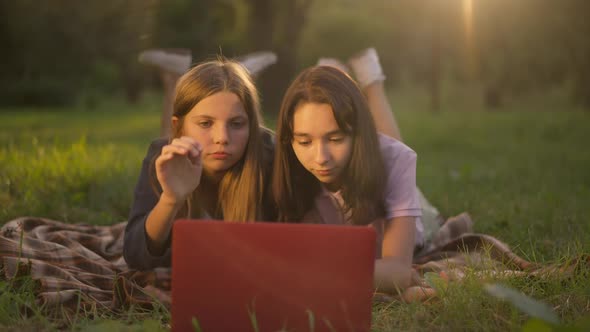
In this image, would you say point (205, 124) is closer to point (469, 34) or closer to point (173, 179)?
point (173, 179)

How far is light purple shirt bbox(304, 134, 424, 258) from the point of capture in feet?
8.91

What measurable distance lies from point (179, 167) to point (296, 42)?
31.9ft

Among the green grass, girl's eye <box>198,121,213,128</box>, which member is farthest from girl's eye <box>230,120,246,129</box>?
the green grass

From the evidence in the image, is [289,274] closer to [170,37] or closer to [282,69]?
[282,69]

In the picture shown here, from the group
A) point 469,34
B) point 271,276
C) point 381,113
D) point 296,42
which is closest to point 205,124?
point 271,276

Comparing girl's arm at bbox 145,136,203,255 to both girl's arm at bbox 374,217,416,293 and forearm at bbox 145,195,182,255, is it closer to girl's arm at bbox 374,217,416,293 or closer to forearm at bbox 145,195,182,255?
forearm at bbox 145,195,182,255

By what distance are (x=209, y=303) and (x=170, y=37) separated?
20.7m

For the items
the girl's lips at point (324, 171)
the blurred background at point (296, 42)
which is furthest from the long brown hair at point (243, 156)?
the blurred background at point (296, 42)

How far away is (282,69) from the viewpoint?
442 inches

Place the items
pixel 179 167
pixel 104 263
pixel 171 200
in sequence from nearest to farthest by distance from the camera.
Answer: pixel 179 167, pixel 171 200, pixel 104 263

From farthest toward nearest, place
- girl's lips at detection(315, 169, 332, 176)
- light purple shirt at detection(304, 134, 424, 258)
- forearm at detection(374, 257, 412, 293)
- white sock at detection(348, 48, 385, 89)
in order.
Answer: white sock at detection(348, 48, 385, 89), light purple shirt at detection(304, 134, 424, 258), girl's lips at detection(315, 169, 332, 176), forearm at detection(374, 257, 412, 293)

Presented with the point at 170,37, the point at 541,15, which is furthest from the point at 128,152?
the point at 170,37

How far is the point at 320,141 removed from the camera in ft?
8.38

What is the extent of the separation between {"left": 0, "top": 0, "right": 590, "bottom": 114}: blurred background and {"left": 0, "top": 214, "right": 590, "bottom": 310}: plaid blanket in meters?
7.53
